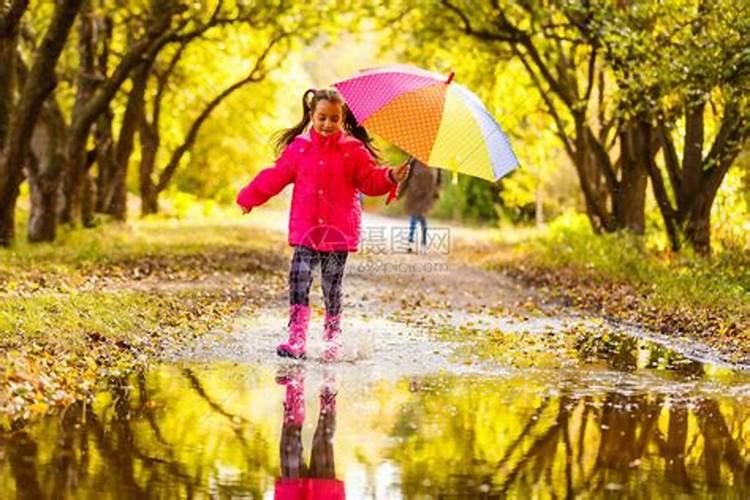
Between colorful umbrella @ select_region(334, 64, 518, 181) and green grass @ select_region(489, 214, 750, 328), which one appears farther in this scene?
green grass @ select_region(489, 214, 750, 328)

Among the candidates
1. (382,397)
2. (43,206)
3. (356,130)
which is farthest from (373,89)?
(43,206)

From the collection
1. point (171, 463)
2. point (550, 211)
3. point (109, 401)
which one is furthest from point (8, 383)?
point (550, 211)

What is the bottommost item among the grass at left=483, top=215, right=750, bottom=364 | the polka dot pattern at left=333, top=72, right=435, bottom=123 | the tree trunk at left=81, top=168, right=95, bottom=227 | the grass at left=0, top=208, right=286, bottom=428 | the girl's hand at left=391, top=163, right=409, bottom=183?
the grass at left=0, top=208, right=286, bottom=428

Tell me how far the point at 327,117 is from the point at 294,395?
8.88 ft

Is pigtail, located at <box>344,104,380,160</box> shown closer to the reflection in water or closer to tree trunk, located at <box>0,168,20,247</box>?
the reflection in water

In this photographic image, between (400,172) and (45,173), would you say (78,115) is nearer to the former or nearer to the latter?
(45,173)

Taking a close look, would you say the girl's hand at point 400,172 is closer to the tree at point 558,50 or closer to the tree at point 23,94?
the tree at point 23,94

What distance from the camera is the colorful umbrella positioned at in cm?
1031

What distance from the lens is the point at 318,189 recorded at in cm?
1060

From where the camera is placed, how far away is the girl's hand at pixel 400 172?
1027cm

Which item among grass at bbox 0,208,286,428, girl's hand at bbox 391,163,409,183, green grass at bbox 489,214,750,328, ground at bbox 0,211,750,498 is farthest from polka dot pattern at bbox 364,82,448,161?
green grass at bbox 489,214,750,328

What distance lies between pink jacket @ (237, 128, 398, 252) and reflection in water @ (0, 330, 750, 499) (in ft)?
4.36

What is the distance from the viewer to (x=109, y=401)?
8023mm
